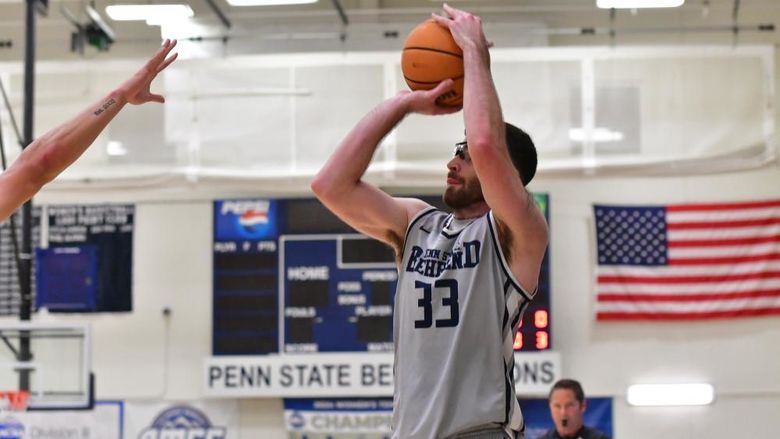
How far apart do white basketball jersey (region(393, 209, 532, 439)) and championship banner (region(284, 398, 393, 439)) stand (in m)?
8.01

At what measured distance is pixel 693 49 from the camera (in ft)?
35.4

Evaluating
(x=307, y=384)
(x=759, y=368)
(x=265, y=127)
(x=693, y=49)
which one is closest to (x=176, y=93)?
(x=265, y=127)

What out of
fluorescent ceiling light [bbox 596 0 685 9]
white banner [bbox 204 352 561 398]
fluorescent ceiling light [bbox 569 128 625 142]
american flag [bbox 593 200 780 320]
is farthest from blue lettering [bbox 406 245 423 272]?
american flag [bbox 593 200 780 320]

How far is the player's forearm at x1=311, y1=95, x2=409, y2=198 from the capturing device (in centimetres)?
336

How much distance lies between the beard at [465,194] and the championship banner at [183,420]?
8456mm

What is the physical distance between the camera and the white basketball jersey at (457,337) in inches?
122

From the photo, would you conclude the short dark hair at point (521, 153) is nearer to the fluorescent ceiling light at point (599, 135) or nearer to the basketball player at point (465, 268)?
the basketball player at point (465, 268)

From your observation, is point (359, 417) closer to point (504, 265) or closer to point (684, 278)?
point (684, 278)

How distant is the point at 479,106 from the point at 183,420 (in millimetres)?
9004

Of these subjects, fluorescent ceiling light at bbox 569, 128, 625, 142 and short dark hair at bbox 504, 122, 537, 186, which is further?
fluorescent ceiling light at bbox 569, 128, 625, 142

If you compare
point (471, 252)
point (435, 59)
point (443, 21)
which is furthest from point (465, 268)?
point (443, 21)

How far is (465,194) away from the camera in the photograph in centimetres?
340

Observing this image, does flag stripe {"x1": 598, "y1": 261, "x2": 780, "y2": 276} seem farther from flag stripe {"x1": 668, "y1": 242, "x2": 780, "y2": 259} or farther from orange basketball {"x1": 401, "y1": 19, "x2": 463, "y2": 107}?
orange basketball {"x1": 401, "y1": 19, "x2": 463, "y2": 107}

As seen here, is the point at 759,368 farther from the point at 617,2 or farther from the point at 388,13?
the point at 388,13
